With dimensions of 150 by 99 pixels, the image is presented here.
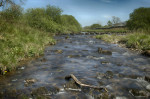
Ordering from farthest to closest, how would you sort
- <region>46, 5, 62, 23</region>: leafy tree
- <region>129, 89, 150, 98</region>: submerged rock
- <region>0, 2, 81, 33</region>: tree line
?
<region>46, 5, 62, 23</region>: leafy tree, <region>0, 2, 81, 33</region>: tree line, <region>129, 89, 150, 98</region>: submerged rock

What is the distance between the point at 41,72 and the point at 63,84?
237 centimetres

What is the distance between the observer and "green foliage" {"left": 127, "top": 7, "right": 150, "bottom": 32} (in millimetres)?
50094

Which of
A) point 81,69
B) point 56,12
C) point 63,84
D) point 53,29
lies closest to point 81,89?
point 63,84

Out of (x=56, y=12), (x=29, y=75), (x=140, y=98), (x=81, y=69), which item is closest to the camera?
(x=140, y=98)

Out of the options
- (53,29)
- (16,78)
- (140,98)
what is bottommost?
(140,98)

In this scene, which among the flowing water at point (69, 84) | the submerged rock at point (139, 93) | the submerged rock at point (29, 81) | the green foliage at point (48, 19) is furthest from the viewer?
the green foliage at point (48, 19)

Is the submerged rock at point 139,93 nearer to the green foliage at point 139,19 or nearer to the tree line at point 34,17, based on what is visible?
the tree line at point 34,17

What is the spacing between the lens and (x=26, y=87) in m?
6.64

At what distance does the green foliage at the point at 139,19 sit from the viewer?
50.1 meters

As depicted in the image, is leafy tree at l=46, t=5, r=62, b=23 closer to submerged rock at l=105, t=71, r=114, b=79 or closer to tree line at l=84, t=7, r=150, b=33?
tree line at l=84, t=7, r=150, b=33

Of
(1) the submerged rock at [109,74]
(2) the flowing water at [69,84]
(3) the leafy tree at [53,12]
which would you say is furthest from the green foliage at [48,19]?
(1) the submerged rock at [109,74]

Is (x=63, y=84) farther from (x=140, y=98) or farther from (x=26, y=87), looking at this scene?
(x=140, y=98)

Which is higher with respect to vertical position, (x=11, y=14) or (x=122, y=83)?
(x=11, y=14)

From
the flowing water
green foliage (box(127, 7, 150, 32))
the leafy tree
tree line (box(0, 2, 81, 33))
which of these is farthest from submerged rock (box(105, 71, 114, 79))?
green foliage (box(127, 7, 150, 32))
